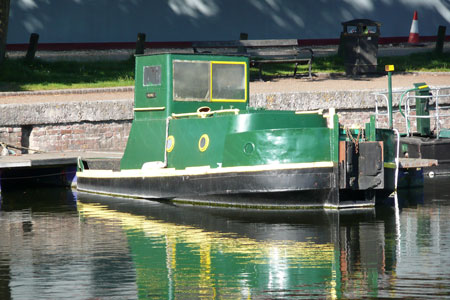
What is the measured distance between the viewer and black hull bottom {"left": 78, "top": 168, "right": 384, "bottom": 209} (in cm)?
1355

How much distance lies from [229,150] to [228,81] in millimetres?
1869

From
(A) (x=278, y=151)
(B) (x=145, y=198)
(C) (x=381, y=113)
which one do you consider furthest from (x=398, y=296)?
(C) (x=381, y=113)

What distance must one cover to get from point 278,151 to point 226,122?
3.51 feet

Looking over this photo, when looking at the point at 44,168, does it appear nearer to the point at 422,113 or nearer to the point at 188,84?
the point at 188,84

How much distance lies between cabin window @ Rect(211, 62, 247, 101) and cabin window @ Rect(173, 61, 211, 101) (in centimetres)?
12

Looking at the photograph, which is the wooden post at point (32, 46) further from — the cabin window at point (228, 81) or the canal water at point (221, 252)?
the cabin window at point (228, 81)

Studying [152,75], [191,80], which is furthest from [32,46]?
[191,80]

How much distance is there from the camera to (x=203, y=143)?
1468 cm

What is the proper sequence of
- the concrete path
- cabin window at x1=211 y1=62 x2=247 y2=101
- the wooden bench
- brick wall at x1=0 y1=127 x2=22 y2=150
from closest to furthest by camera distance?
cabin window at x1=211 y1=62 x2=247 y2=101 → brick wall at x1=0 y1=127 x2=22 y2=150 → the concrete path → the wooden bench

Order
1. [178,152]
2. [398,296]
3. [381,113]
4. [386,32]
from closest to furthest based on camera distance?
[398,296] → [178,152] → [381,113] → [386,32]

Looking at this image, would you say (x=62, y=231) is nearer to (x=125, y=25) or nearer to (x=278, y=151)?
(x=278, y=151)

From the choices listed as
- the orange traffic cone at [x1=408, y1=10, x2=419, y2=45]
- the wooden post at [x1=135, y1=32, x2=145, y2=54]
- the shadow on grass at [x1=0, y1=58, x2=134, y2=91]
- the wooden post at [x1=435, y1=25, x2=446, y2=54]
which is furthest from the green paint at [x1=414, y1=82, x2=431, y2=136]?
the orange traffic cone at [x1=408, y1=10, x2=419, y2=45]

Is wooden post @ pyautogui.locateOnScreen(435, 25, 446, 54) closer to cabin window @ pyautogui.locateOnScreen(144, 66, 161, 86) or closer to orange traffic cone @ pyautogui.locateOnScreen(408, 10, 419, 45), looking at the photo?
orange traffic cone @ pyautogui.locateOnScreen(408, 10, 419, 45)

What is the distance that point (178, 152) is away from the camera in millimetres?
15062
